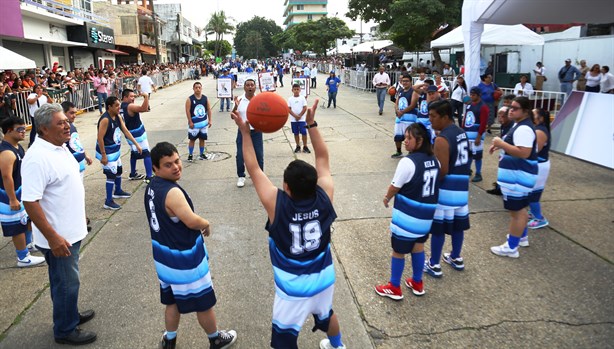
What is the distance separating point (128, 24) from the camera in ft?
154

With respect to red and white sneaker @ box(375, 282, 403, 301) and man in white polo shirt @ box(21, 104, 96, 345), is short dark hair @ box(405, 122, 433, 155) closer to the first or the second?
red and white sneaker @ box(375, 282, 403, 301)

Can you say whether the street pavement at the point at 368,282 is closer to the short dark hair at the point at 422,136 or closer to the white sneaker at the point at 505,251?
the white sneaker at the point at 505,251

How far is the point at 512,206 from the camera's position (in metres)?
4.82

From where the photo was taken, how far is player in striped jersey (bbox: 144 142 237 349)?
2967 millimetres

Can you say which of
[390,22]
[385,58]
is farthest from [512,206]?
[385,58]

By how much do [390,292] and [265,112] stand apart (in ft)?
7.04

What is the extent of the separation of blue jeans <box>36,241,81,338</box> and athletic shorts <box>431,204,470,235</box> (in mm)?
3242

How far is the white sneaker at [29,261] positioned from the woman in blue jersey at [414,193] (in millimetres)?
4072

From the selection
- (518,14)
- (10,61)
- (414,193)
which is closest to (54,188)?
(414,193)

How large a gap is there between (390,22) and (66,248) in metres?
24.2

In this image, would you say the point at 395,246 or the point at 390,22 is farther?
the point at 390,22

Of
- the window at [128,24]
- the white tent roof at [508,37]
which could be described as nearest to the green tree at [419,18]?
the white tent roof at [508,37]

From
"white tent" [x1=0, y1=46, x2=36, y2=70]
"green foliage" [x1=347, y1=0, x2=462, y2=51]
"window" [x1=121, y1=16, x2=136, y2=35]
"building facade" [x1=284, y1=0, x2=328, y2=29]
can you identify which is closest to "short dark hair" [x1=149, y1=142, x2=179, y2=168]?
"white tent" [x1=0, y1=46, x2=36, y2=70]

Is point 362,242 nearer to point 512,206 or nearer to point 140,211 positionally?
point 512,206
